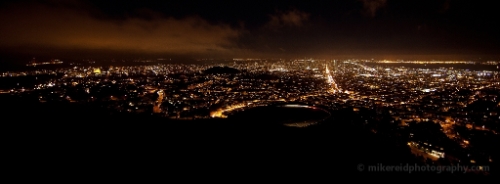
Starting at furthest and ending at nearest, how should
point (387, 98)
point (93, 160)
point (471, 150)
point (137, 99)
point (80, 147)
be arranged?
point (387, 98) < point (137, 99) < point (471, 150) < point (80, 147) < point (93, 160)

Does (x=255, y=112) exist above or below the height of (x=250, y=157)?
above

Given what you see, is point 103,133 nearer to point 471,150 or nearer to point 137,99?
point 137,99

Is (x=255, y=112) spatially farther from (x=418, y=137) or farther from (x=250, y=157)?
(x=418, y=137)

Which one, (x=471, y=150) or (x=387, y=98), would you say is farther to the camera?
(x=387, y=98)

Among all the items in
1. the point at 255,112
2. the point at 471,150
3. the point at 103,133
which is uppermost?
the point at 255,112

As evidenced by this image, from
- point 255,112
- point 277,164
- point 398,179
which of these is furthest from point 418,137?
point 277,164

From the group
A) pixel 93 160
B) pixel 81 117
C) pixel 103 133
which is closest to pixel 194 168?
pixel 93 160

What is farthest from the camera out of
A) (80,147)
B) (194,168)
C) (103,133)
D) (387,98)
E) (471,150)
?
(387,98)
